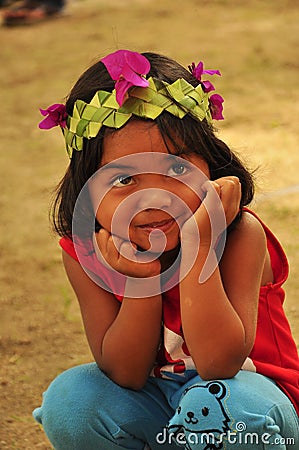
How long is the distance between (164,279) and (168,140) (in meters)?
0.35

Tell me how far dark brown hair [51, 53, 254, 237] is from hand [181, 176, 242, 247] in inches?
4.1

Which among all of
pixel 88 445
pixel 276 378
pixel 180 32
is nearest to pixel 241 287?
pixel 276 378

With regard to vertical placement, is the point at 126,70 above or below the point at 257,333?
above

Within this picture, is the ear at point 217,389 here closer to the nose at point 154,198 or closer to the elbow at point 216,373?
the elbow at point 216,373

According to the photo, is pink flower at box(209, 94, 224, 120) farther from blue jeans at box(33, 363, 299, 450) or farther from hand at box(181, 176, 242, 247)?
blue jeans at box(33, 363, 299, 450)

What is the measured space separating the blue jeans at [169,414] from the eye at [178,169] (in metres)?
0.46

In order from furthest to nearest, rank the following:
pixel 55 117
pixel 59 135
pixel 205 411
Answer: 1. pixel 59 135
2. pixel 55 117
3. pixel 205 411

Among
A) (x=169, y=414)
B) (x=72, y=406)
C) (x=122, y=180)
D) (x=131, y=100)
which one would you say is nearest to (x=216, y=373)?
(x=169, y=414)

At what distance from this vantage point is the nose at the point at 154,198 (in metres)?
1.89

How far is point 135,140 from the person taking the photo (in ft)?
6.31

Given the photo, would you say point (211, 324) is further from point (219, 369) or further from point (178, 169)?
point (178, 169)

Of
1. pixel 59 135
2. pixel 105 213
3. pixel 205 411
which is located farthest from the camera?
pixel 59 135

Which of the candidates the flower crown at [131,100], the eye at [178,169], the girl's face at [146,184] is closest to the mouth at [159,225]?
the girl's face at [146,184]

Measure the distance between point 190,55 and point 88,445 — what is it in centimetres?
409
